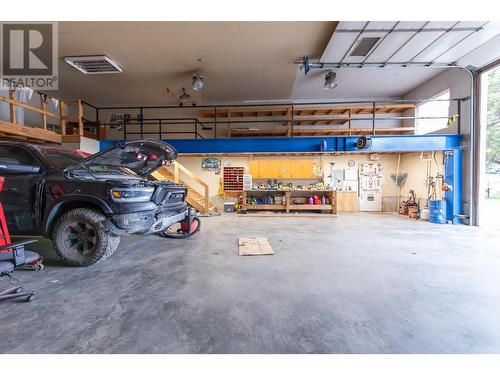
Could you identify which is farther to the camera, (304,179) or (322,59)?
(304,179)

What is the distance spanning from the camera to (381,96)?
9.60 meters

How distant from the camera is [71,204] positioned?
10.4ft

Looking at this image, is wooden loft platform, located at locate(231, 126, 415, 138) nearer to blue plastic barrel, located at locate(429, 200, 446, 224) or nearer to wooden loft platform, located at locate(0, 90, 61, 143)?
blue plastic barrel, located at locate(429, 200, 446, 224)

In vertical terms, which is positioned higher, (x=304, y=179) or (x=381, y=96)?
(x=381, y=96)

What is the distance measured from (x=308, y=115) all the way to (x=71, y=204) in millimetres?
8959

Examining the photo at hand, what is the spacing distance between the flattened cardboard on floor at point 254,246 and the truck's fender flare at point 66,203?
218 centimetres

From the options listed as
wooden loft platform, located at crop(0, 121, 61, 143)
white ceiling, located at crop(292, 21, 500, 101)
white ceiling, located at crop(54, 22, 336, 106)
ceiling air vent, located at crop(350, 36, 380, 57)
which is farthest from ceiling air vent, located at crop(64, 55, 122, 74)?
ceiling air vent, located at crop(350, 36, 380, 57)

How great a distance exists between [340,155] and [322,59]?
426 centimetres

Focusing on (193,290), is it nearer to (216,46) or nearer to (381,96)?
(216,46)

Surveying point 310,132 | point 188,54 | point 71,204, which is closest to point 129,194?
point 71,204

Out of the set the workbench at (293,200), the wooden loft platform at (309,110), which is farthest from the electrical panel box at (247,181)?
the wooden loft platform at (309,110)

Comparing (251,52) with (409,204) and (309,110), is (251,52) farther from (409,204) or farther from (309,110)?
(409,204)

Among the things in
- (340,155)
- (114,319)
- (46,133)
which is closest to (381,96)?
(340,155)

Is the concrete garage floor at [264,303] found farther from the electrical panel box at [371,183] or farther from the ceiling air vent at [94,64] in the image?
the electrical panel box at [371,183]
